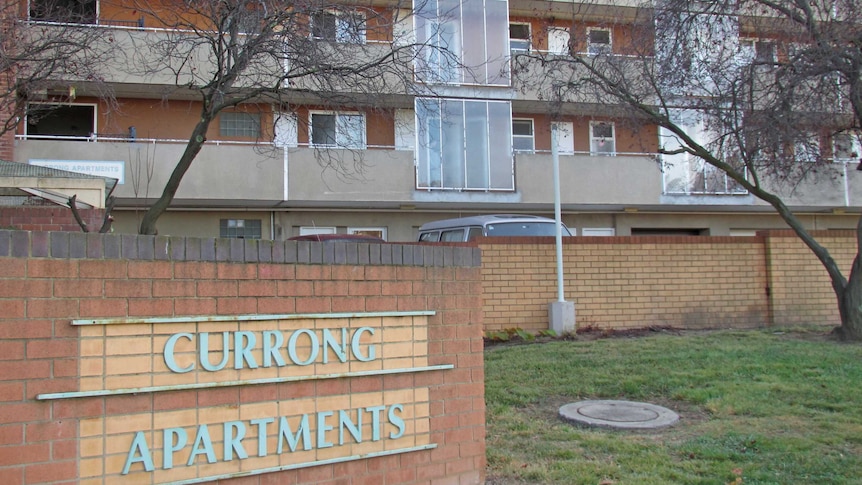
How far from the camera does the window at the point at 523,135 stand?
2085cm

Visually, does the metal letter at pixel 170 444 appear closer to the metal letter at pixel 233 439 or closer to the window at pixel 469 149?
the metal letter at pixel 233 439

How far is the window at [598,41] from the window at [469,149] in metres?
3.33

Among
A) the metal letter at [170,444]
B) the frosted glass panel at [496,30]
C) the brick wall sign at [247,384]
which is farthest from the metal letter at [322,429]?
the frosted glass panel at [496,30]

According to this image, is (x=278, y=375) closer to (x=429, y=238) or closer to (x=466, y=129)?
(x=429, y=238)

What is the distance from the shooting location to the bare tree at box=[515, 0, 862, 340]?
1122cm

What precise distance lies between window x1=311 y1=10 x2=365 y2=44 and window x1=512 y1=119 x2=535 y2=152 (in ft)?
37.1

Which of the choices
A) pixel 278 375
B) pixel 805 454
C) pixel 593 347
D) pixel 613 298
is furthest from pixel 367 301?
pixel 613 298

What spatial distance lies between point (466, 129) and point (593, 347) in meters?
9.42

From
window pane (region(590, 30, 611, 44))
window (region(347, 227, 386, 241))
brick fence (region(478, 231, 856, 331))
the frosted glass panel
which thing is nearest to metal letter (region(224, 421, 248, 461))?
brick fence (region(478, 231, 856, 331))

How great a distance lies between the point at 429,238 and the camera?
14.7 meters

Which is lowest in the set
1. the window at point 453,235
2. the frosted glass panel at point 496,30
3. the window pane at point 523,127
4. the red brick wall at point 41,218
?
the window at point 453,235

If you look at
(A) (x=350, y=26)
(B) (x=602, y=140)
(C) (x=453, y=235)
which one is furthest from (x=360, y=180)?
(B) (x=602, y=140)

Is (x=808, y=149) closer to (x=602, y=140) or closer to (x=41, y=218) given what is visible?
(x=602, y=140)

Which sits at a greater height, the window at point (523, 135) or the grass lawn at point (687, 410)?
the window at point (523, 135)
